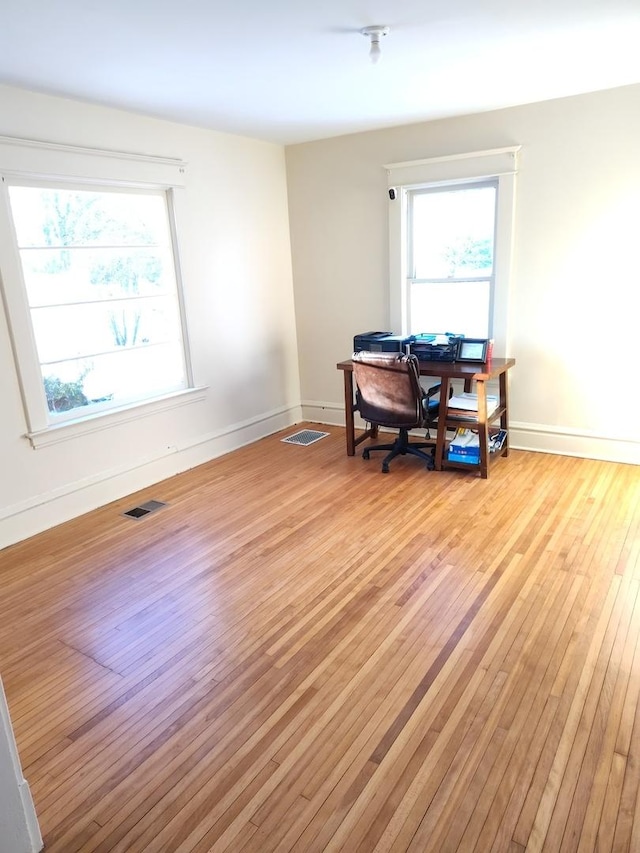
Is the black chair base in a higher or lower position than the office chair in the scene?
lower

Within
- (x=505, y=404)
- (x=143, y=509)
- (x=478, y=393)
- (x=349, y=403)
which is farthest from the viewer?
(x=349, y=403)

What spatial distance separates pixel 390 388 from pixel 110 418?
194 centimetres

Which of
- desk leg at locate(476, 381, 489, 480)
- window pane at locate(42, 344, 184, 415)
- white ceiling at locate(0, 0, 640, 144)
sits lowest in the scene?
desk leg at locate(476, 381, 489, 480)

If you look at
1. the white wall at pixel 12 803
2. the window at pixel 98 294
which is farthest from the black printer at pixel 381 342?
the white wall at pixel 12 803

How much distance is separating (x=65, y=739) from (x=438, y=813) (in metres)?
1.27

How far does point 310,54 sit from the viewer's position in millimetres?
2896

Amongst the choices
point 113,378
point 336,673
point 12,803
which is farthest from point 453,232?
point 12,803

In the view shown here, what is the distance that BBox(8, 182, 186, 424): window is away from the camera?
357 centimetres

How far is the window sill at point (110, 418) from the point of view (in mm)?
3613

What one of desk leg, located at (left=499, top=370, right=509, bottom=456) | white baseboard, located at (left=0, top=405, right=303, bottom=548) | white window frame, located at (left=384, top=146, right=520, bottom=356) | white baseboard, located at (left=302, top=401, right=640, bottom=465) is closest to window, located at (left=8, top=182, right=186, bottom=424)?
white baseboard, located at (left=0, top=405, right=303, bottom=548)

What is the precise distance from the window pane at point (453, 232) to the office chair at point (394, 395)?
105 centimetres

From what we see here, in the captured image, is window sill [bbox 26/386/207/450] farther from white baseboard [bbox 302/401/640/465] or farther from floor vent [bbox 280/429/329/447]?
white baseboard [bbox 302/401/640/465]

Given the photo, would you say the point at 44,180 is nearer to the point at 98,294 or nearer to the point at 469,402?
the point at 98,294

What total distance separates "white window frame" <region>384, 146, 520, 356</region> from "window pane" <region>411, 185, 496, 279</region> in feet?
0.28
